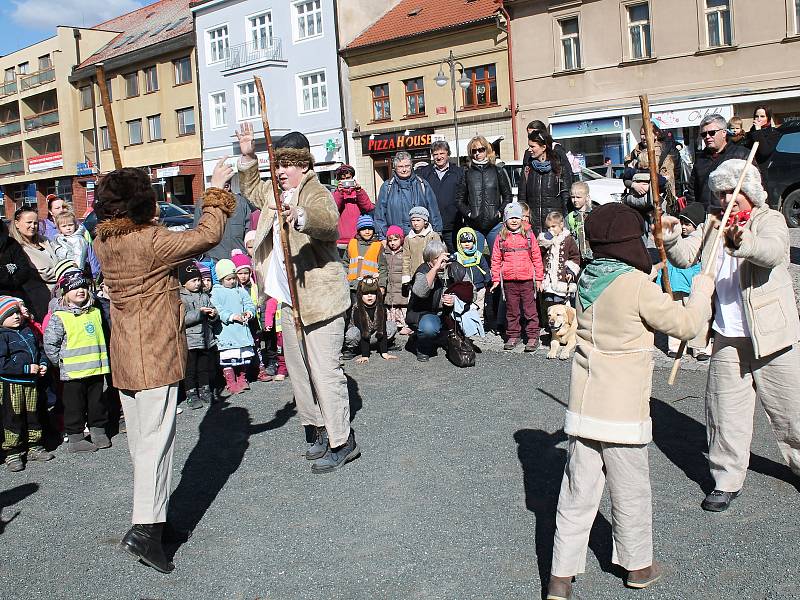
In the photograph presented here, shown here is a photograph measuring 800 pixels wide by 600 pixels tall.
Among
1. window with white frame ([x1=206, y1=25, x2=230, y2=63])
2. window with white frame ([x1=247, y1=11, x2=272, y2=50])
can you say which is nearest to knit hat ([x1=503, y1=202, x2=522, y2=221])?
window with white frame ([x1=247, y1=11, x2=272, y2=50])

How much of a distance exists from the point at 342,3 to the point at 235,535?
36.3 meters

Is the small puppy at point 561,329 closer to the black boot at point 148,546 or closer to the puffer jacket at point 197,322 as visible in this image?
the puffer jacket at point 197,322

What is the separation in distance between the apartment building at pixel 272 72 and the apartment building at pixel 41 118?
16996 mm

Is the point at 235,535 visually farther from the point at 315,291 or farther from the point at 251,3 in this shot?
the point at 251,3

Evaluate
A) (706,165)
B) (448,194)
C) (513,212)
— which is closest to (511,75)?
(448,194)

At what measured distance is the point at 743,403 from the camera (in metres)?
4.82

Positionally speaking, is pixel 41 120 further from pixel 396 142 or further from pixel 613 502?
pixel 613 502

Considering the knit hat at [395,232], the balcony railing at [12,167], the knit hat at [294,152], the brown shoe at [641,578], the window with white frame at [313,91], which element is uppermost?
the balcony railing at [12,167]

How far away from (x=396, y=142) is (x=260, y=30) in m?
11.6

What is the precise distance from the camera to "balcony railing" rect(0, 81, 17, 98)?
66125mm

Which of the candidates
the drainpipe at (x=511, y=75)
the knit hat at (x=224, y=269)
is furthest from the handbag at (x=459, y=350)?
the drainpipe at (x=511, y=75)

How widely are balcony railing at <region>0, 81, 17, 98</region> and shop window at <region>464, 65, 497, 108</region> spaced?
Result: 46.9 meters

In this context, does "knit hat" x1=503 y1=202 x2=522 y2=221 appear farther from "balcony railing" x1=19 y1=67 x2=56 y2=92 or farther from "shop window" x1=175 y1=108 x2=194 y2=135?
"balcony railing" x1=19 y1=67 x2=56 y2=92

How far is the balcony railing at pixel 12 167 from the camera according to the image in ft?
216
